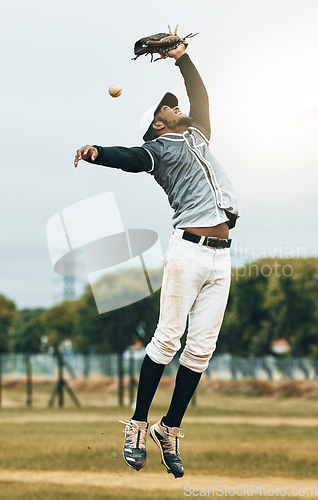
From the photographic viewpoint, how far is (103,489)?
120ft

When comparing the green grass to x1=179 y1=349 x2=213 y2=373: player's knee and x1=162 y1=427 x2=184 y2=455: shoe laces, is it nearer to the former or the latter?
x1=162 y1=427 x2=184 y2=455: shoe laces

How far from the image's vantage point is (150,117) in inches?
326

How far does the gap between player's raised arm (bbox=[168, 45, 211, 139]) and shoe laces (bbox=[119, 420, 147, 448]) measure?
10.2ft

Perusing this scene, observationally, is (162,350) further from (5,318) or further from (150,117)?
(5,318)

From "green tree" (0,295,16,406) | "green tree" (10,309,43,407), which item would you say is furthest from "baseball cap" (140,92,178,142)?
"green tree" (0,295,16,406)

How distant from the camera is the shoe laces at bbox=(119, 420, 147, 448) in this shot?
7.90 m

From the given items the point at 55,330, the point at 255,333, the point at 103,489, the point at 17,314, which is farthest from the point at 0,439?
the point at 17,314

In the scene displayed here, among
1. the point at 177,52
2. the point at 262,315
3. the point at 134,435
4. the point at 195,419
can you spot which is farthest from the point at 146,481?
the point at 177,52

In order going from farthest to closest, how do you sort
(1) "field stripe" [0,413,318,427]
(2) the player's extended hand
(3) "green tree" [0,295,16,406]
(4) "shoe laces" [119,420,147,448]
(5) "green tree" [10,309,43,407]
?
(3) "green tree" [0,295,16,406], (5) "green tree" [10,309,43,407], (1) "field stripe" [0,413,318,427], (4) "shoe laces" [119,420,147,448], (2) the player's extended hand

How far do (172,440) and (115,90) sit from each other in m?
3.59

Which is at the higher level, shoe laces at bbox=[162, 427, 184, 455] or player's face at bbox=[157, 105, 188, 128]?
player's face at bbox=[157, 105, 188, 128]

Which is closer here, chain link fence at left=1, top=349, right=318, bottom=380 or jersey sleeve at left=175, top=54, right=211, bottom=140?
jersey sleeve at left=175, top=54, right=211, bottom=140

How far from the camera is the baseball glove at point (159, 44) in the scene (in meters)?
7.95

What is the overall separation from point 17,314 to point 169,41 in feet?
361
